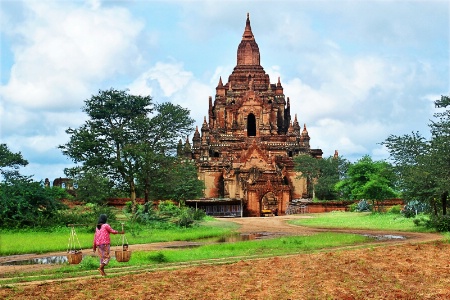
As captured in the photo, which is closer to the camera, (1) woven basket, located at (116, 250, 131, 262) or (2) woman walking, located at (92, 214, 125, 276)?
(2) woman walking, located at (92, 214, 125, 276)

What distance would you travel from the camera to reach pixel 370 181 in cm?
5144

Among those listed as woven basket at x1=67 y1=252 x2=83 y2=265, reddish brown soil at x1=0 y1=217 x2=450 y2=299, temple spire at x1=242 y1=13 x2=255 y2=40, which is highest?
temple spire at x1=242 y1=13 x2=255 y2=40

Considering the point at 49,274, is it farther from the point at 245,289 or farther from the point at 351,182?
the point at 351,182

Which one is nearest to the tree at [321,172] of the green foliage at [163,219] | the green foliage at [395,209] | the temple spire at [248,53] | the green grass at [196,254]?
the green foliage at [395,209]

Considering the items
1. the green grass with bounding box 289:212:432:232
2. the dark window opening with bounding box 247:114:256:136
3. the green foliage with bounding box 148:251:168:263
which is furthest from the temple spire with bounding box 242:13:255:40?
the green foliage with bounding box 148:251:168:263

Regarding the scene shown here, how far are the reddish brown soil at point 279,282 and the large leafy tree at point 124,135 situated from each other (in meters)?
22.7

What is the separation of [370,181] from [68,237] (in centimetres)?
2948

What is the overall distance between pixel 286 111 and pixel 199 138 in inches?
459

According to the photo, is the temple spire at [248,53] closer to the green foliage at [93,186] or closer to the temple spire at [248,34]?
the temple spire at [248,34]

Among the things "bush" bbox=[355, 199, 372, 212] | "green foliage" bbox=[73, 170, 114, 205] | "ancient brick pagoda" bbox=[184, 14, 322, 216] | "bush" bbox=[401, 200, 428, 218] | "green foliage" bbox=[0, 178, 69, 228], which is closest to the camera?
"green foliage" bbox=[0, 178, 69, 228]

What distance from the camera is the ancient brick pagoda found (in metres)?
61.6

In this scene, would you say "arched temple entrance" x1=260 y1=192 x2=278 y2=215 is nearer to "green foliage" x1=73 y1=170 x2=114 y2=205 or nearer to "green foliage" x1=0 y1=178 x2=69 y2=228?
"green foliage" x1=73 y1=170 x2=114 y2=205

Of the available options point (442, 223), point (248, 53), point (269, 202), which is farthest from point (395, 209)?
point (248, 53)

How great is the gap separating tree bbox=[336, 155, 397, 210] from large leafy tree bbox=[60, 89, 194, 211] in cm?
1685
